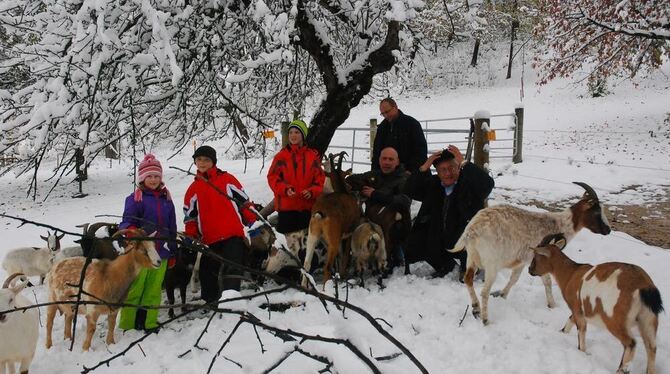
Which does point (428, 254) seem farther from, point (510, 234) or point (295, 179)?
point (295, 179)

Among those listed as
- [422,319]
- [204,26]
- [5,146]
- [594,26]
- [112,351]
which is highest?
[594,26]

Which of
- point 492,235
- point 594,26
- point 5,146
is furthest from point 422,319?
point 594,26

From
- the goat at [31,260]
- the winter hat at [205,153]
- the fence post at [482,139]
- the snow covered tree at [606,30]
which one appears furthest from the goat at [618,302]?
the snow covered tree at [606,30]

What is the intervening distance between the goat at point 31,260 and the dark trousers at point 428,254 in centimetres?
491

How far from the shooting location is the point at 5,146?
186 inches

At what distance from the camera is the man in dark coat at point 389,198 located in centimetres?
582

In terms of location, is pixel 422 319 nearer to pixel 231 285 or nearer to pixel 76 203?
pixel 231 285

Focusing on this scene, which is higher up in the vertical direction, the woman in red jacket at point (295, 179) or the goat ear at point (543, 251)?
the woman in red jacket at point (295, 179)

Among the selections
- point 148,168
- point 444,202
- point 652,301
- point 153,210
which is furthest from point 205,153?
point 652,301

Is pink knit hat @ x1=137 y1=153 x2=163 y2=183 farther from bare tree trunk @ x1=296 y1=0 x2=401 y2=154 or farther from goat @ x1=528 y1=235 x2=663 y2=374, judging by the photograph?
goat @ x1=528 y1=235 x2=663 y2=374

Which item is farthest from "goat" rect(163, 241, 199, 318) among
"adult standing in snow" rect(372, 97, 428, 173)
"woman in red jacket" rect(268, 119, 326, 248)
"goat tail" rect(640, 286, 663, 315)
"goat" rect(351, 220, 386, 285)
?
"goat tail" rect(640, 286, 663, 315)

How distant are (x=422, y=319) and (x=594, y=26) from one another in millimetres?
11058

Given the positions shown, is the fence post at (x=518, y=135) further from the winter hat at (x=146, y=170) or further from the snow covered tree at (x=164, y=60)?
the winter hat at (x=146, y=170)

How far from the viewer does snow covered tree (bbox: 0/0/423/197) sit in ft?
14.4
